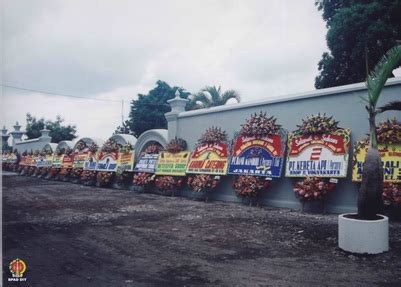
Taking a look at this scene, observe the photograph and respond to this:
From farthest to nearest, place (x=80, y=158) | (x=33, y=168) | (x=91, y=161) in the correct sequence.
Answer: (x=33, y=168) < (x=80, y=158) < (x=91, y=161)

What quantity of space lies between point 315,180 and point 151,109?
29.6 metres

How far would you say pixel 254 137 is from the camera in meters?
10.8

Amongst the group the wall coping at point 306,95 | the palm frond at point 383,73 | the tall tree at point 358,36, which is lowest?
the palm frond at point 383,73

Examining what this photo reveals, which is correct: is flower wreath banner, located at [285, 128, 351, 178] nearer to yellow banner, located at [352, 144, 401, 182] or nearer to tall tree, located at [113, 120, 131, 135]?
yellow banner, located at [352, 144, 401, 182]

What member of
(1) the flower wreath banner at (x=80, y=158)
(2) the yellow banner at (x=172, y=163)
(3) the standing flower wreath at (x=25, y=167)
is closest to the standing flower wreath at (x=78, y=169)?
(1) the flower wreath banner at (x=80, y=158)

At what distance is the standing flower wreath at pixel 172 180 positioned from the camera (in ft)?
43.0

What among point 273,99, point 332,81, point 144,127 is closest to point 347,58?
point 332,81

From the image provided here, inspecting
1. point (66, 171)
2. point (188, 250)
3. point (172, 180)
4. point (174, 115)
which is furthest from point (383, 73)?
point (66, 171)

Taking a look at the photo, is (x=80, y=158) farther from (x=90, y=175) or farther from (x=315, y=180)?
(x=315, y=180)

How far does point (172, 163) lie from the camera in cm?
1352

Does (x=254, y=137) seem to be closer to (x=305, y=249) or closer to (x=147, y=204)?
(x=147, y=204)

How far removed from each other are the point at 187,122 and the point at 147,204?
14.5 feet

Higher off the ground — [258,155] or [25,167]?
[258,155]

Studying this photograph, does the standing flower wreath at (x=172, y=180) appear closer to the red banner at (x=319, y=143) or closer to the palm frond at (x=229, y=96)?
the red banner at (x=319, y=143)
